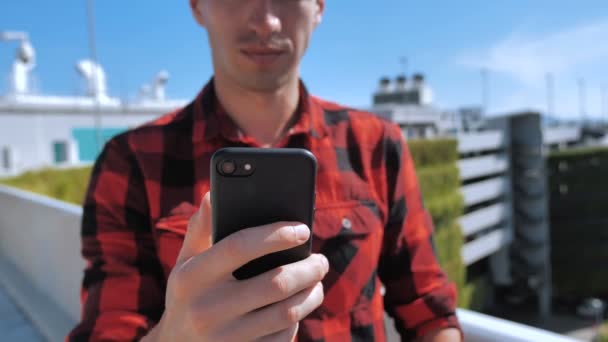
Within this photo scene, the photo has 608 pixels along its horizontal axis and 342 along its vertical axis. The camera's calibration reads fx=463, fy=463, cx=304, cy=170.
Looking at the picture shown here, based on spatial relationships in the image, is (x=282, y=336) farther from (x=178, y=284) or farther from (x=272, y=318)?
(x=178, y=284)

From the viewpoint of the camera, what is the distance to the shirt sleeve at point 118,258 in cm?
100

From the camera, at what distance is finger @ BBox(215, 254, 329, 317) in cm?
65

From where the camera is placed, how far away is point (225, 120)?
123cm

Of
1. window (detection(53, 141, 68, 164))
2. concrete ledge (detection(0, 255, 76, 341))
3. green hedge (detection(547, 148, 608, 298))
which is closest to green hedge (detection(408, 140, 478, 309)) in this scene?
green hedge (detection(547, 148, 608, 298))

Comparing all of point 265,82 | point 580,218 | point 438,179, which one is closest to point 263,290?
point 265,82

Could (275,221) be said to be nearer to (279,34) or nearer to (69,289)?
(279,34)

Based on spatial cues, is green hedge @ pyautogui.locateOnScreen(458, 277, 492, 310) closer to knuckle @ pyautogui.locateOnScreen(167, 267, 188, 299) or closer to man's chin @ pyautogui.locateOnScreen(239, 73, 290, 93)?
man's chin @ pyautogui.locateOnScreen(239, 73, 290, 93)

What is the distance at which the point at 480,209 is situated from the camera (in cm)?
3139

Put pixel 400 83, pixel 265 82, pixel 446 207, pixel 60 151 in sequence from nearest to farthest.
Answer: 1. pixel 265 82
2. pixel 60 151
3. pixel 446 207
4. pixel 400 83

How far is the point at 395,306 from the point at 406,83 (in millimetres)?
44448

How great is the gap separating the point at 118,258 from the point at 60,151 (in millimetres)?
20251

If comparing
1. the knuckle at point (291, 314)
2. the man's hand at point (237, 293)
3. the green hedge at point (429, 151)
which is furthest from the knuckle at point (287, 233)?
the green hedge at point (429, 151)

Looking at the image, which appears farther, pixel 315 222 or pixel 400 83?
pixel 400 83

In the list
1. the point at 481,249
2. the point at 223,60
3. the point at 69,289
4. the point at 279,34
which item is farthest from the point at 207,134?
the point at 481,249
